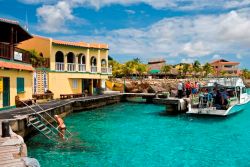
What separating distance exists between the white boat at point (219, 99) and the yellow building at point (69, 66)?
49.8 feet

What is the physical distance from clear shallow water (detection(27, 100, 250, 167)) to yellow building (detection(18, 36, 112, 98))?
378 inches

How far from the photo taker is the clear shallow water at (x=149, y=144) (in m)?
13.5

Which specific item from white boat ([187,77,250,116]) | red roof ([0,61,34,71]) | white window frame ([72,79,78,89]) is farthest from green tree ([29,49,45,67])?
white boat ([187,77,250,116])

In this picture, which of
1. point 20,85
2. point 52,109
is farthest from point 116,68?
point 52,109

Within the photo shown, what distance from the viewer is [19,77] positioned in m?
23.4

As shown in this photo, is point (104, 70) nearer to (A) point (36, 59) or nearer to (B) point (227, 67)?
(A) point (36, 59)

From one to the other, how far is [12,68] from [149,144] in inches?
448

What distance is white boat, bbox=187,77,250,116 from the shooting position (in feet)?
85.6

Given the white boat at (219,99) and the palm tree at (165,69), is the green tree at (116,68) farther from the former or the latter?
the white boat at (219,99)

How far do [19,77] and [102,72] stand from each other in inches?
694

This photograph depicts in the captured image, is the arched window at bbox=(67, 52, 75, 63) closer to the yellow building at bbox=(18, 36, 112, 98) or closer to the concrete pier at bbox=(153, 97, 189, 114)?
the yellow building at bbox=(18, 36, 112, 98)

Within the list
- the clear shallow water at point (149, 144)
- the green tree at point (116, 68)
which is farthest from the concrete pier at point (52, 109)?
the green tree at point (116, 68)

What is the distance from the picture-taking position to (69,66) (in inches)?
1389

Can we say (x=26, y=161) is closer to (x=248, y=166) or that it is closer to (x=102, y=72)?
(x=248, y=166)
